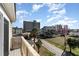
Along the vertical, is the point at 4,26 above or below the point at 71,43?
above

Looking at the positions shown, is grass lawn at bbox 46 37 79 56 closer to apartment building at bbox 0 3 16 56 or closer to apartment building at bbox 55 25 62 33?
apartment building at bbox 55 25 62 33

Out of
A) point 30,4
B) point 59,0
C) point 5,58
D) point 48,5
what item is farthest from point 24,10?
point 5,58

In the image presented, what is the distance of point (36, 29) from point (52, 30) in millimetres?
257

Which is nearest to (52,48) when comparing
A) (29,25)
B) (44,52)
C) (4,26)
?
(44,52)

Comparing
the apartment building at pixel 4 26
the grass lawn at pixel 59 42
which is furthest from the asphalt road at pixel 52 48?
the apartment building at pixel 4 26

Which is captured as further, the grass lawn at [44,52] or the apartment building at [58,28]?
the apartment building at [58,28]

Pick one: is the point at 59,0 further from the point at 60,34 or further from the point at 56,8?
the point at 60,34

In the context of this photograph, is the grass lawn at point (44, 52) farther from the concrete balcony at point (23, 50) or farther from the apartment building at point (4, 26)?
the apartment building at point (4, 26)

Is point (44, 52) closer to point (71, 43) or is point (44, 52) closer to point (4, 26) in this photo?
point (71, 43)

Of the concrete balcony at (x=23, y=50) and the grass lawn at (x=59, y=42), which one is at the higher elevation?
the grass lawn at (x=59, y=42)

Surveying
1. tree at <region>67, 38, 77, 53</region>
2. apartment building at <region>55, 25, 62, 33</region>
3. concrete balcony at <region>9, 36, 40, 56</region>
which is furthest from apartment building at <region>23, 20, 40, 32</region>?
tree at <region>67, 38, 77, 53</region>

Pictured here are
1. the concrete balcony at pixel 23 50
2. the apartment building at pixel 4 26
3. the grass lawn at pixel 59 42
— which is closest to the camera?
the concrete balcony at pixel 23 50

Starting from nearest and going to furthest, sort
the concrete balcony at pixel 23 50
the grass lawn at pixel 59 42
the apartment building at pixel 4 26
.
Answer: the concrete balcony at pixel 23 50, the grass lawn at pixel 59 42, the apartment building at pixel 4 26

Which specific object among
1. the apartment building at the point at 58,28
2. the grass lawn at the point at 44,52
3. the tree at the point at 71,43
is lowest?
the grass lawn at the point at 44,52
